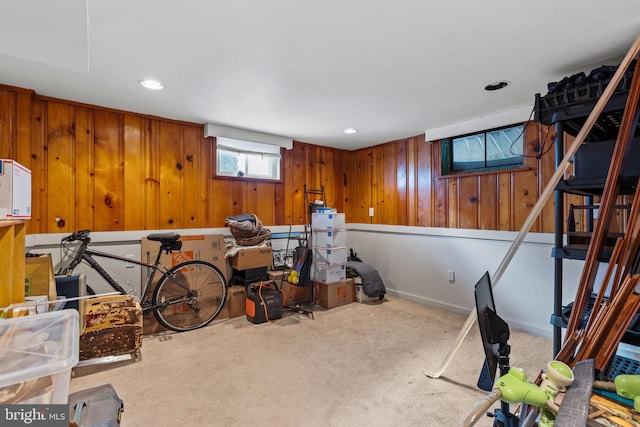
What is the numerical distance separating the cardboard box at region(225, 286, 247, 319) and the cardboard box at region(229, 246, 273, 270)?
25 cm

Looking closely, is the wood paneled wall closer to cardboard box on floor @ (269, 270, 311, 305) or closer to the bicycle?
the bicycle

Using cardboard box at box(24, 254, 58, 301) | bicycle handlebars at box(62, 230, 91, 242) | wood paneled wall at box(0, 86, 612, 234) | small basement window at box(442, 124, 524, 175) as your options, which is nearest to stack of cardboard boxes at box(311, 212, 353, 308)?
wood paneled wall at box(0, 86, 612, 234)

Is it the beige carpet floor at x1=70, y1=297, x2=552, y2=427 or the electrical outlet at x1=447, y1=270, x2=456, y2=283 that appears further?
the electrical outlet at x1=447, y1=270, x2=456, y2=283

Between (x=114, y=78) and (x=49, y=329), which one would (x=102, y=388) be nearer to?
(x=49, y=329)

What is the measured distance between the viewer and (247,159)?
380 centimetres

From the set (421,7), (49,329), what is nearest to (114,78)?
(49,329)

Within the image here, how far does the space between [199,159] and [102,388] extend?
257 cm

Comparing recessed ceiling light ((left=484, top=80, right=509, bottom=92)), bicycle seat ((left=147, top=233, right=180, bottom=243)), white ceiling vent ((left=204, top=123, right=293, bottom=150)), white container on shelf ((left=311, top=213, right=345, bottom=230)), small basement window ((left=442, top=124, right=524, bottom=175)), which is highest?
recessed ceiling light ((left=484, top=80, right=509, bottom=92))

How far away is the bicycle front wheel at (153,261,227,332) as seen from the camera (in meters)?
2.96

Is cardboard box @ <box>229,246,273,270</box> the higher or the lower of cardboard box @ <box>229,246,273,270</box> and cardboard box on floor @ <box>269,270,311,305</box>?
the higher

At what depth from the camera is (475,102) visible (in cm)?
275

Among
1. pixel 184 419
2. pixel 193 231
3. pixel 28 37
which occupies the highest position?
pixel 28 37

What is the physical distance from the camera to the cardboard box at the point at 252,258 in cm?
333

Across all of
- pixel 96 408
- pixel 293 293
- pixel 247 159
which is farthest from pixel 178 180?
pixel 96 408
